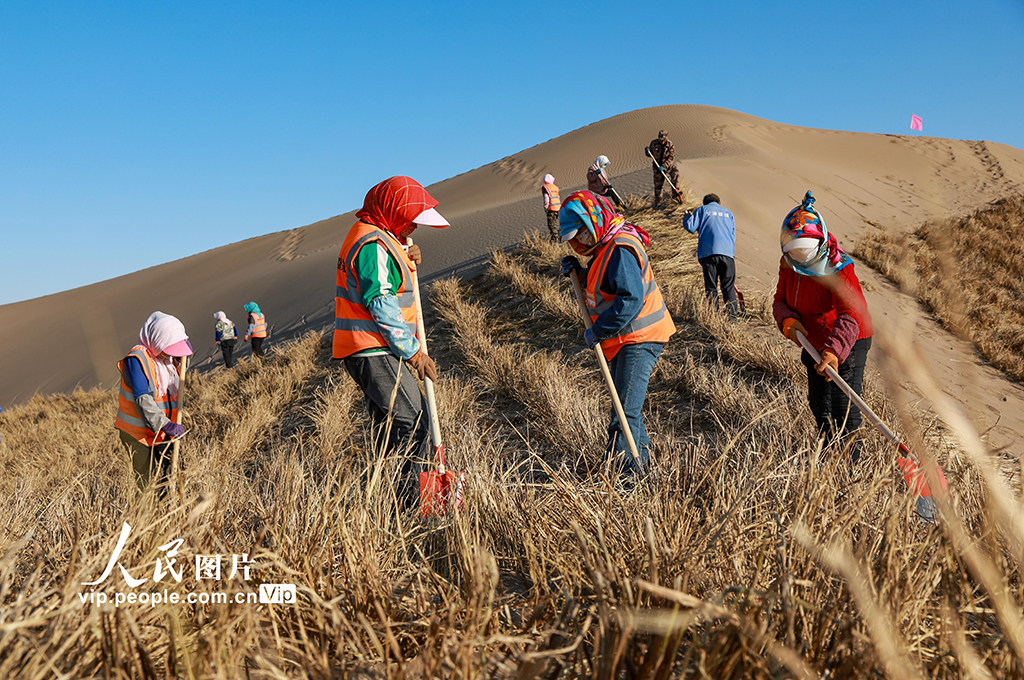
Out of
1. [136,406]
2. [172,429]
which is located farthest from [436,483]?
[136,406]

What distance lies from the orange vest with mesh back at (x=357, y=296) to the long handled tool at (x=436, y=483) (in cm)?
20

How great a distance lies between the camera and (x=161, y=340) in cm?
378

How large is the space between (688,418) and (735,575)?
312cm

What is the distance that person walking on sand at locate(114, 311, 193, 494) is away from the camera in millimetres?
3666

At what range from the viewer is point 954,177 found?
29.3 meters

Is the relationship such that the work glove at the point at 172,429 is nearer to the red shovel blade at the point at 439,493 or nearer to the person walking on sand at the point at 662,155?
the red shovel blade at the point at 439,493

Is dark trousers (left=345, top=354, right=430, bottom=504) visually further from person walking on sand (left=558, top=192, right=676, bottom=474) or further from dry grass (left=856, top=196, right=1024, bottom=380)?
dry grass (left=856, top=196, right=1024, bottom=380)

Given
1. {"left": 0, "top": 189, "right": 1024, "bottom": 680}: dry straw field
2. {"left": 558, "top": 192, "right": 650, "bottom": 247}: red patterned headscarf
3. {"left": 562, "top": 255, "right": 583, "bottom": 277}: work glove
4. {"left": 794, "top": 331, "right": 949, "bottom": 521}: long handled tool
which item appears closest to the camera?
{"left": 0, "top": 189, "right": 1024, "bottom": 680}: dry straw field

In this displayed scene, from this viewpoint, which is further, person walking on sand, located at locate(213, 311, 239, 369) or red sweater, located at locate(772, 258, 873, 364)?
person walking on sand, located at locate(213, 311, 239, 369)

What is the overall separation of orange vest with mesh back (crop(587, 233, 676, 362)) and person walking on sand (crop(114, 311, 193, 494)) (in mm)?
2498

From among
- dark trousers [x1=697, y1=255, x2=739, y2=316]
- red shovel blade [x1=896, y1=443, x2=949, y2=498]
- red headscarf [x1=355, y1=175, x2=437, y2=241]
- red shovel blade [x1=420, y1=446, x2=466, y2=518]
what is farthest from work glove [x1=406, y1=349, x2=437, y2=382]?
dark trousers [x1=697, y1=255, x2=739, y2=316]

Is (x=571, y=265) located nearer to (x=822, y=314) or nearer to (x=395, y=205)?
(x=395, y=205)

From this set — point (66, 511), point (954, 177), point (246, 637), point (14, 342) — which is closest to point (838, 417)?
point (246, 637)

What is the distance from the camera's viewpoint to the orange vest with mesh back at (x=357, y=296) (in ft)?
10.4
